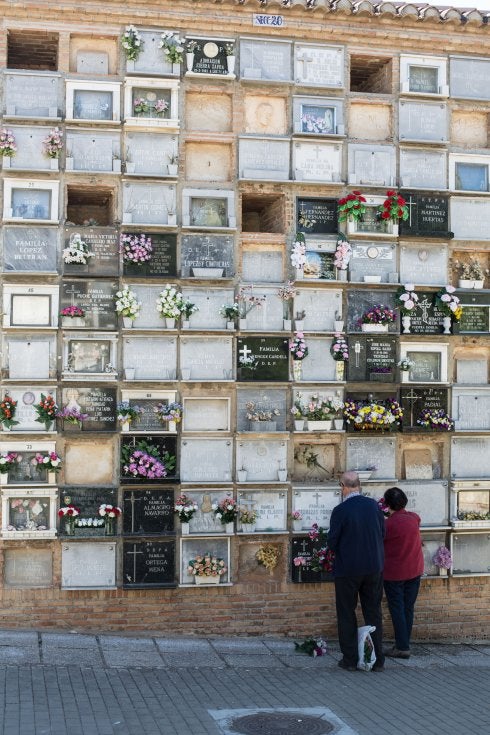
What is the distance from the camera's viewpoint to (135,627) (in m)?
10.7

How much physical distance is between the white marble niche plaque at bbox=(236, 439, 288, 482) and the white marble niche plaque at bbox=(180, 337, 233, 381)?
0.84m

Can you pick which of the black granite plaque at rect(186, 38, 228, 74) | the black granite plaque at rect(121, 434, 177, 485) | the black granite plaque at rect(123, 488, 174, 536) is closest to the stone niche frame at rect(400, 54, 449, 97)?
the black granite plaque at rect(186, 38, 228, 74)

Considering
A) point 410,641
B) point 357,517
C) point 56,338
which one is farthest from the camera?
point 410,641

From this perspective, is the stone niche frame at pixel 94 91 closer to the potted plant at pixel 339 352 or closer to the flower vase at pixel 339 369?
the potted plant at pixel 339 352

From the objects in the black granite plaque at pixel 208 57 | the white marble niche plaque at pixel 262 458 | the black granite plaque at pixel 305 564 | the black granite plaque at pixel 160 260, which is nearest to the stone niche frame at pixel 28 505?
the white marble niche plaque at pixel 262 458

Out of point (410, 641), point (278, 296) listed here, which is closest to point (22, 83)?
point (278, 296)

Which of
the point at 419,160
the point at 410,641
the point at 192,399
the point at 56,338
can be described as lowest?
the point at 410,641

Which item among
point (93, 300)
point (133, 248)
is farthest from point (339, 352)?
point (93, 300)

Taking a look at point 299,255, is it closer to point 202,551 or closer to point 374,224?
point 374,224

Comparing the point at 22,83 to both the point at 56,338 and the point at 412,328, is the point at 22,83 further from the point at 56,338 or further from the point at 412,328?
the point at 412,328

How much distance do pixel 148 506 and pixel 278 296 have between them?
9.27 feet

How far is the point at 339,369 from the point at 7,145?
4.52 meters

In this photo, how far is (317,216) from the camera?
1138 cm

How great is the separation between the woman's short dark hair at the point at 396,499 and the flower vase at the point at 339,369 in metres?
1.46
